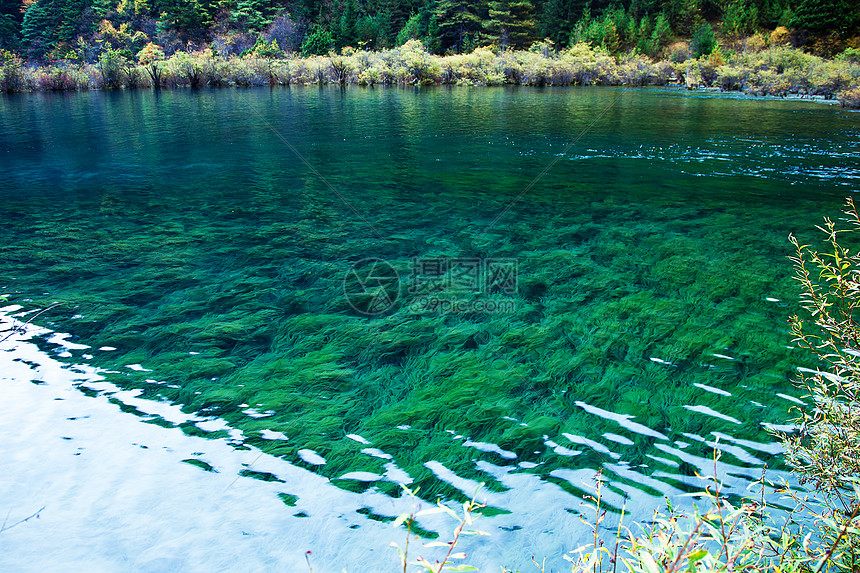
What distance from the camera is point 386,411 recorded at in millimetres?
3809

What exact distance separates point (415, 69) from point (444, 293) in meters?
35.7

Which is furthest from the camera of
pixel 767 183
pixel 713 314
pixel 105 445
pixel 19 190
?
pixel 767 183

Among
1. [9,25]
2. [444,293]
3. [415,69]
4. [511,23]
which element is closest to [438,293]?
[444,293]

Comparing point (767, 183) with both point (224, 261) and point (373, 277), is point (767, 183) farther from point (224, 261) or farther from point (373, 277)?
point (224, 261)

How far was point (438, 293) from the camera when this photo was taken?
582 centimetres

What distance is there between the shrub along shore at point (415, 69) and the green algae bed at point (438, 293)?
68.4ft

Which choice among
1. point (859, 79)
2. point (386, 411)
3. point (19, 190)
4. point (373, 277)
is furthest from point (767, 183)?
point (859, 79)

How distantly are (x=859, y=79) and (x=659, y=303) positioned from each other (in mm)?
26090

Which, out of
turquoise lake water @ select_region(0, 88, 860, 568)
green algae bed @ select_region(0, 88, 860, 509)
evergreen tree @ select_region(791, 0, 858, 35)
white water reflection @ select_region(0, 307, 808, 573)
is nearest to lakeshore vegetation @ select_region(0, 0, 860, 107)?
evergreen tree @ select_region(791, 0, 858, 35)

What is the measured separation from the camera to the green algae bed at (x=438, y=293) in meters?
3.62

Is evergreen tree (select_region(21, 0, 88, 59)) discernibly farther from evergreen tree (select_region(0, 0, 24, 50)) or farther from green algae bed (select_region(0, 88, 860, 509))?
green algae bed (select_region(0, 88, 860, 509))

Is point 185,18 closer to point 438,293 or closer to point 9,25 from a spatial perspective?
point 9,25

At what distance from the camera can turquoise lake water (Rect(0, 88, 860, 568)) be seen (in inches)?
138

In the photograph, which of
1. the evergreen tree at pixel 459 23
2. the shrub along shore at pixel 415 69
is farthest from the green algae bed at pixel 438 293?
the evergreen tree at pixel 459 23
